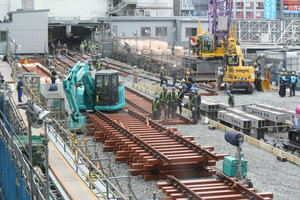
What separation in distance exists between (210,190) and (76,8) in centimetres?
5888

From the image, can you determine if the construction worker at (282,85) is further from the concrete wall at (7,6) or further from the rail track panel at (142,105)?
the concrete wall at (7,6)

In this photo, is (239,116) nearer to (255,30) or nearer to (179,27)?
(179,27)

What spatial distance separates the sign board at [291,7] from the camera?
296 feet

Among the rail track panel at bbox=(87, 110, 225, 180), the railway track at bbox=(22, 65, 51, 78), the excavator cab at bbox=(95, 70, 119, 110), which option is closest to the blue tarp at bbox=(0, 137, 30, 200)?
the rail track panel at bbox=(87, 110, 225, 180)

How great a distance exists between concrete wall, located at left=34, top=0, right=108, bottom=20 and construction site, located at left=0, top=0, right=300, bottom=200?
1681 cm

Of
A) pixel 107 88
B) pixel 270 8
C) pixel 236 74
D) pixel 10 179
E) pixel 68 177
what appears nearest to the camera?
pixel 68 177

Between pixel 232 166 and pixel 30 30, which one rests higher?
pixel 30 30

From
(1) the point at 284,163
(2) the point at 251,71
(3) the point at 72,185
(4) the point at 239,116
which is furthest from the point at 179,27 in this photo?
(3) the point at 72,185

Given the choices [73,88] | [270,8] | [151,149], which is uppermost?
[270,8]

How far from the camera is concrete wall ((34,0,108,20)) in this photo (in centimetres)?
6875

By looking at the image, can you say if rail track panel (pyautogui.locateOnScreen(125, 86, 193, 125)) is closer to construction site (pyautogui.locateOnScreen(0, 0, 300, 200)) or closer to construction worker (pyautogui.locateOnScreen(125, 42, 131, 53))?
construction site (pyautogui.locateOnScreen(0, 0, 300, 200))

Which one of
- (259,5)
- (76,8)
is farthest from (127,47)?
(259,5)

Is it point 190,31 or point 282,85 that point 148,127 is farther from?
point 190,31

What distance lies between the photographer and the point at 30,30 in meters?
52.0
